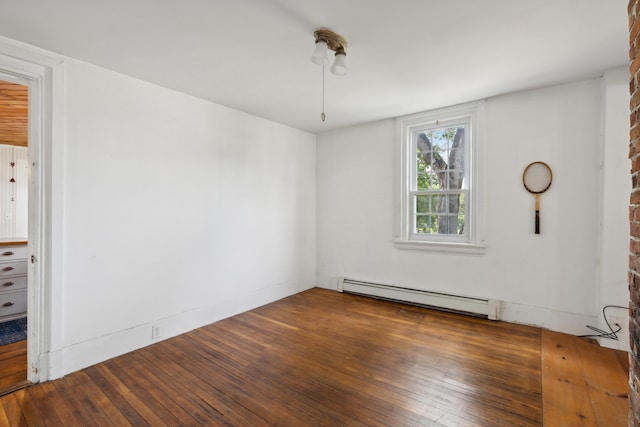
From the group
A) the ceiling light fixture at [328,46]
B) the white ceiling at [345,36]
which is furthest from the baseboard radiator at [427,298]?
the ceiling light fixture at [328,46]

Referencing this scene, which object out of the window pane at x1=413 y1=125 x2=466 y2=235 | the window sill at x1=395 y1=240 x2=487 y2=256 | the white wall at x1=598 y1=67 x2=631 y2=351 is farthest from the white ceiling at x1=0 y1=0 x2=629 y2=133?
the window sill at x1=395 y1=240 x2=487 y2=256

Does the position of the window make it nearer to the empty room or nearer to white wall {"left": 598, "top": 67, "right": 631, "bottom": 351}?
the empty room

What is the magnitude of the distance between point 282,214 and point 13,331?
321 cm

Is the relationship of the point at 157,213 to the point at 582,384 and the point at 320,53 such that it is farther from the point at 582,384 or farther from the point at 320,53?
the point at 582,384

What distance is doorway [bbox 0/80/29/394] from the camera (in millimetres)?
2514

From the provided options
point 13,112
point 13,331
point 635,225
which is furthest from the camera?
A: point 13,112

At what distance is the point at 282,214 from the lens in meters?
4.31

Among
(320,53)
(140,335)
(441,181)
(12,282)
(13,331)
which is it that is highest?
(320,53)

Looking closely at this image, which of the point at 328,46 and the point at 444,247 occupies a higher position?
the point at 328,46

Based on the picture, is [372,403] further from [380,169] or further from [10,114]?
[10,114]

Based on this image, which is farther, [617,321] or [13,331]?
[13,331]

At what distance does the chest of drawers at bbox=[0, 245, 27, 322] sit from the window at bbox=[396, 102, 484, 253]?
4680 millimetres

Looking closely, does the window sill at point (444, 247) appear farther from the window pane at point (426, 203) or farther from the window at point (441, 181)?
the window pane at point (426, 203)

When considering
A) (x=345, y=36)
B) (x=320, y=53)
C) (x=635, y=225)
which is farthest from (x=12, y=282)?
(x=635, y=225)
